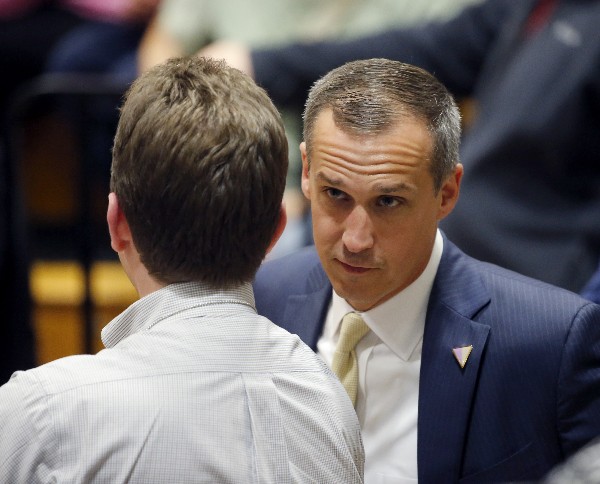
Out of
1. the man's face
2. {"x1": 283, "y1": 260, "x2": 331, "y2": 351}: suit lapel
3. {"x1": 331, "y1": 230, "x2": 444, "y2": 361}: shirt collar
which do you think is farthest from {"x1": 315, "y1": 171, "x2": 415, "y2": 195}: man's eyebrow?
{"x1": 283, "y1": 260, "x2": 331, "y2": 351}: suit lapel

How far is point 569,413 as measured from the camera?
1.94 metres

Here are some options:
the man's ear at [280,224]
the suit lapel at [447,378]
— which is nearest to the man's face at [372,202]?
the suit lapel at [447,378]

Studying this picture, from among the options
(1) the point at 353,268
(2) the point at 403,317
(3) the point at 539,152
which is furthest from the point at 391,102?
(3) the point at 539,152

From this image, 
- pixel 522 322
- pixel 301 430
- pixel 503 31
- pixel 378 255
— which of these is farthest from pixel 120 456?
pixel 503 31

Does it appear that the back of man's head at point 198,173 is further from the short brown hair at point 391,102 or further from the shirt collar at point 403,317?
the shirt collar at point 403,317

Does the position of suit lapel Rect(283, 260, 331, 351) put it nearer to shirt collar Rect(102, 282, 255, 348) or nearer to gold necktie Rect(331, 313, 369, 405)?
gold necktie Rect(331, 313, 369, 405)

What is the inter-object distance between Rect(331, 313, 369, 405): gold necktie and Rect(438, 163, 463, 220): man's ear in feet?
0.84

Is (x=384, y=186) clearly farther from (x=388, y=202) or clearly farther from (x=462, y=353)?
(x=462, y=353)

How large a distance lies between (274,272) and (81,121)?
166cm

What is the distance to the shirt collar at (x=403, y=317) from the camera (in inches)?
81.0

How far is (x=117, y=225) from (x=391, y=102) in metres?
0.57

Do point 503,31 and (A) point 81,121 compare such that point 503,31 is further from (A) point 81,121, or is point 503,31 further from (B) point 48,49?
(B) point 48,49

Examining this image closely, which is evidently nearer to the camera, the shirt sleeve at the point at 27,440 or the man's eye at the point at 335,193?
the shirt sleeve at the point at 27,440

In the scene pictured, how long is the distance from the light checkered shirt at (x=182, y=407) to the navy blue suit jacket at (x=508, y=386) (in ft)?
1.38
